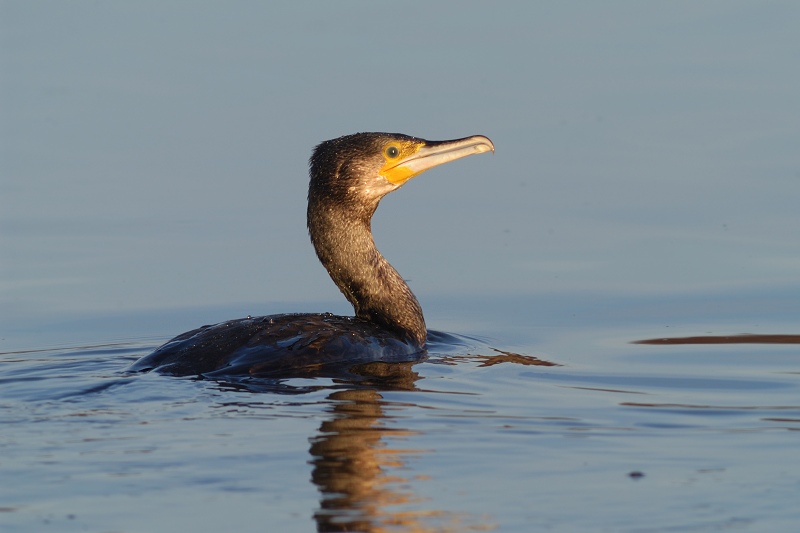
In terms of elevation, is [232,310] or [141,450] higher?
[232,310]

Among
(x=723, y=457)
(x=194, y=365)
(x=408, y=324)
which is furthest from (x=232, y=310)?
(x=723, y=457)

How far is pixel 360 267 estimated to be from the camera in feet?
31.7

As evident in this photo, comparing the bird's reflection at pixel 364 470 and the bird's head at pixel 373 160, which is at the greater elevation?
the bird's head at pixel 373 160

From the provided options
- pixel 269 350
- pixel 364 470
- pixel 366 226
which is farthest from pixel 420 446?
pixel 366 226

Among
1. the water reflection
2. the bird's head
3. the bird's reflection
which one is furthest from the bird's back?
the water reflection

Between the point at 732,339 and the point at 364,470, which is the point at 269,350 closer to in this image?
the point at 364,470

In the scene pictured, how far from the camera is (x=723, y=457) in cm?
638

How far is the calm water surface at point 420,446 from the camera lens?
18.4 ft

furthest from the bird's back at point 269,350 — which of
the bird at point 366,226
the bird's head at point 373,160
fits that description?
the bird's head at point 373,160

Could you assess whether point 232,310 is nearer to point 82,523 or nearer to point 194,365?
point 194,365

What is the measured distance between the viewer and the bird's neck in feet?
31.4

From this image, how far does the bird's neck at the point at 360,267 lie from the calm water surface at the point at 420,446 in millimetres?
523

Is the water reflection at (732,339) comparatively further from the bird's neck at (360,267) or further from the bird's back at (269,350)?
the bird's back at (269,350)

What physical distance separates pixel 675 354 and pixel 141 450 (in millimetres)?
4026
